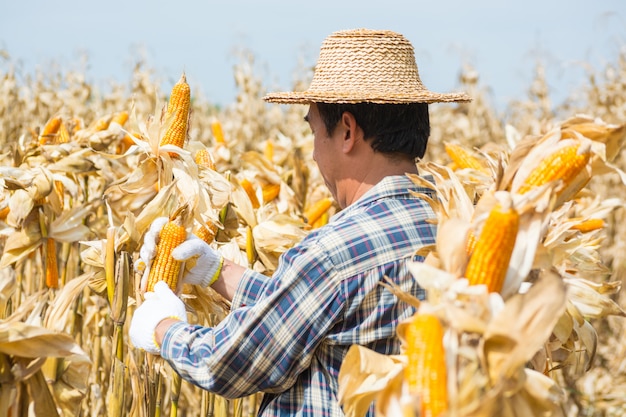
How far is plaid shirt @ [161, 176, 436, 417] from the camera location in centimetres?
238

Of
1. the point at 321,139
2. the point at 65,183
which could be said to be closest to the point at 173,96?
the point at 321,139

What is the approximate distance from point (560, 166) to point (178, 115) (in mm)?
1492

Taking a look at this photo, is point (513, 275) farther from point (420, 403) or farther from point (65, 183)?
point (65, 183)

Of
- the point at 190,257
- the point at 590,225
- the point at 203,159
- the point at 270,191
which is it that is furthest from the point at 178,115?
the point at 590,225

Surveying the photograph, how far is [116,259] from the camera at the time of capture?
110 inches

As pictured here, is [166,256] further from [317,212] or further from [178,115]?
[317,212]

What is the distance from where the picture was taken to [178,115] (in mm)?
3002

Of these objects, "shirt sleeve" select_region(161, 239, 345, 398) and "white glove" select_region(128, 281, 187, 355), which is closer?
"shirt sleeve" select_region(161, 239, 345, 398)

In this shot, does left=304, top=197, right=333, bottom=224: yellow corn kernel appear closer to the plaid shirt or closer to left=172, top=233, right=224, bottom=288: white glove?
left=172, top=233, right=224, bottom=288: white glove

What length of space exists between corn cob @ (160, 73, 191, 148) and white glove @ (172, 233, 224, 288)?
0.39 meters

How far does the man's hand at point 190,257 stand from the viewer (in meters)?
2.70

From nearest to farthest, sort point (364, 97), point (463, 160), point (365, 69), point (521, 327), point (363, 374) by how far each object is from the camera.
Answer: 1. point (521, 327)
2. point (363, 374)
3. point (364, 97)
4. point (365, 69)
5. point (463, 160)

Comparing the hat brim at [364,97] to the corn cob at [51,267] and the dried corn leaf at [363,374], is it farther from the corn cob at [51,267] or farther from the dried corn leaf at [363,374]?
the corn cob at [51,267]

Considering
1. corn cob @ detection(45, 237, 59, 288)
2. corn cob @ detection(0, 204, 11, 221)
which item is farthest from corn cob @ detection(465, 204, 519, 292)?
corn cob @ detection(0, 204, 11, 221)
